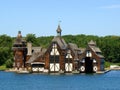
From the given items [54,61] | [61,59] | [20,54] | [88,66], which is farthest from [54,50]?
[20,54]

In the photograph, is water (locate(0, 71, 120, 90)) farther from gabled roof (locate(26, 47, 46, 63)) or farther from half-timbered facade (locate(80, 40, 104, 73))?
half-timbered facade (locate(80, 40, 104, 73))

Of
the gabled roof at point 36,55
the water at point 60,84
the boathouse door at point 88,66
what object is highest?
the gabled roof at point 36,55

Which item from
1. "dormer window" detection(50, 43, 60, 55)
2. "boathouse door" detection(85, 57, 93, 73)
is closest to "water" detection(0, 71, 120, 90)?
"dormer window" detection(50, 43, 60, 55)

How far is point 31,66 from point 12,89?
43.2 meters

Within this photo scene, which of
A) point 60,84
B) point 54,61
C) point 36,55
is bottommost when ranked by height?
point 60,84

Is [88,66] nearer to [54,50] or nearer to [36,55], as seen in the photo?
[54,50]

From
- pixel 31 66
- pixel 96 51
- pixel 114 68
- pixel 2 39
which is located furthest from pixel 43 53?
pixel 2 39

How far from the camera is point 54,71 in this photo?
325 feet

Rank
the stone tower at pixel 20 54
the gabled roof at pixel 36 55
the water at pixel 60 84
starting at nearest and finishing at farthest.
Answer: the water at pixel 60 84
the gabled roof at pixel 36 55
the stone tower at pixel 20 54

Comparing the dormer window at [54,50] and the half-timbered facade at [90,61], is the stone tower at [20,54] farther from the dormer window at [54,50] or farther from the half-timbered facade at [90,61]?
the half-timbered facade at [90,61]

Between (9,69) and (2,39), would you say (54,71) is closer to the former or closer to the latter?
(9,69)

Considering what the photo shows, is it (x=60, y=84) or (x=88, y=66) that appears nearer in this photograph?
(x=60, y=84)

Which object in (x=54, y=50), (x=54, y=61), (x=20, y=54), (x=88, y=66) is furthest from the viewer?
(x=20, y=54)

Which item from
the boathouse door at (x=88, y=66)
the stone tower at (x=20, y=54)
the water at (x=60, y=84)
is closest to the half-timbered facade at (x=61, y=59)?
the boathouse door at (x=88, y=66)
